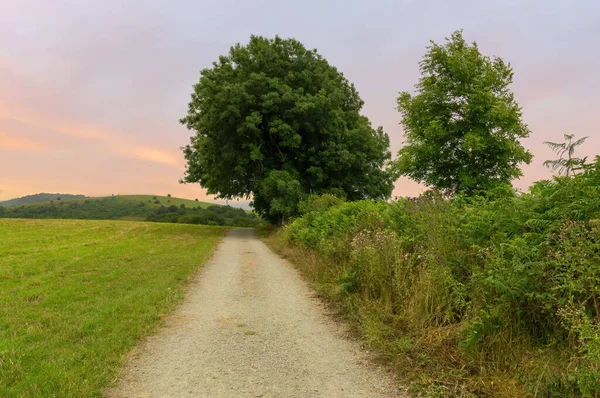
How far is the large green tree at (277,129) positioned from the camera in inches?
1073

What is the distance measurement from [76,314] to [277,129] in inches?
878

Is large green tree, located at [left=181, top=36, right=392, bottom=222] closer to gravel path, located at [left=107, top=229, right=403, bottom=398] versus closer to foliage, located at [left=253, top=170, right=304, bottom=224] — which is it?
foliage, located at [left=253, top=170, right=304, bottom=224]

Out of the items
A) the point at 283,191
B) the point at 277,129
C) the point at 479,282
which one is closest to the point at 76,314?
the point at 479,282

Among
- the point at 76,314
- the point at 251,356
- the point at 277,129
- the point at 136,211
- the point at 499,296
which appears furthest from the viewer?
the point at 136,211

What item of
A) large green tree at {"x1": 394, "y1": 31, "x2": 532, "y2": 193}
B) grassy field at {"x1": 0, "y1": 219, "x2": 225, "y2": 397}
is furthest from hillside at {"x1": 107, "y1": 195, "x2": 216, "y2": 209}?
grassy field at {"x1": 0, "y1": 219, "x2": 225, "y2": 397}

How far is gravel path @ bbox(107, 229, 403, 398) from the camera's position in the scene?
154 inches

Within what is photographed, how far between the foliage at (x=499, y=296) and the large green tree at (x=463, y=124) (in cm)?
1830

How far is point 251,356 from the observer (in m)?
4.82

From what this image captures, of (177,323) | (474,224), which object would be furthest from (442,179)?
(177,323)

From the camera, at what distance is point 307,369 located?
4.43 m

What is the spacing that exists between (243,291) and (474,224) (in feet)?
19.6

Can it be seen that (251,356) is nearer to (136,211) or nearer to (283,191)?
(283,191)

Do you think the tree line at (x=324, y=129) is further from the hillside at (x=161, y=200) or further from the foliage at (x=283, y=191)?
the hillside at (x=161, y=200)

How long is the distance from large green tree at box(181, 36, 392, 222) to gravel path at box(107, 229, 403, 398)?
19.2 metres
